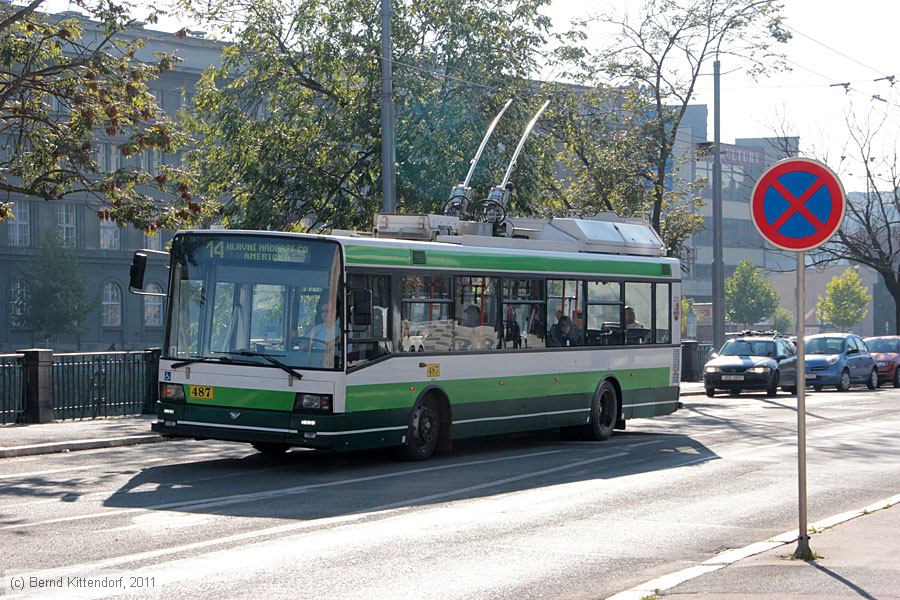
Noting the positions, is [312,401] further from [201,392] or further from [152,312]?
[152,312]

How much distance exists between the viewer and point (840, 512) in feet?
40.2

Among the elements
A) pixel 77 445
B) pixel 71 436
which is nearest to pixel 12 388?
pixel 71 436

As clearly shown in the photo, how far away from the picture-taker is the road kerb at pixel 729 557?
8.03 metres

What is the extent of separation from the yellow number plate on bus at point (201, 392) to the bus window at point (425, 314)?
2.24 m

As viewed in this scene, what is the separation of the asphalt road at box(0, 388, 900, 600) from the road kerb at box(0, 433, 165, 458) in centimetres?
42

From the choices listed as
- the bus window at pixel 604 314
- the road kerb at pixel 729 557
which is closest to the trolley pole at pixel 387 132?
the bus window at pixel 604 314

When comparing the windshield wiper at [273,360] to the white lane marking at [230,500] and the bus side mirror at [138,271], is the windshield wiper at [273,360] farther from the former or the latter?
the bus side mirror at [138,271]

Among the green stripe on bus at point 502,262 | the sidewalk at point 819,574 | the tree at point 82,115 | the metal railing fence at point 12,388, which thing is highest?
the tree at point 82,115

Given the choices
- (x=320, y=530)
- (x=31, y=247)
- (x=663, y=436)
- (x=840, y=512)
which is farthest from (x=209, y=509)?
(x=31, y=247)

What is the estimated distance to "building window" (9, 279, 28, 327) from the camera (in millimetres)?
66188

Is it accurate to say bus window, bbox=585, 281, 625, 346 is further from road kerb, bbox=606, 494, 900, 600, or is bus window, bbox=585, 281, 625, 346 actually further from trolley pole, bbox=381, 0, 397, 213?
road kerb, bbox=606, 494, 900, 600

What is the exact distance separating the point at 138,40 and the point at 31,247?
50.7m

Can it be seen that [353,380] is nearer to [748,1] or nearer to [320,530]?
[320,530]

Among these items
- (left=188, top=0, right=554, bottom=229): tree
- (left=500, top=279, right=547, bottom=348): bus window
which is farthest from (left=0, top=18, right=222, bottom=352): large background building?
(left=500, top=279, right=547, bottom=348): bus window
